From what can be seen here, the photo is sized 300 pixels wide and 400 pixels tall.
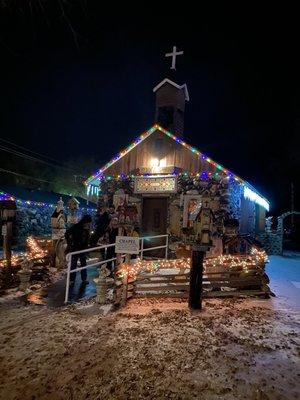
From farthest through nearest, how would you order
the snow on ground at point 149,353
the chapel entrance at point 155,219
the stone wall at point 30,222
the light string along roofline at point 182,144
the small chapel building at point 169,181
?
the stone wall at point 30,222, the chapel entrance at point 155,219, the small chapel building at point 169,181, the light string along roofline at point 182,144, the snow on ground at point 149,353

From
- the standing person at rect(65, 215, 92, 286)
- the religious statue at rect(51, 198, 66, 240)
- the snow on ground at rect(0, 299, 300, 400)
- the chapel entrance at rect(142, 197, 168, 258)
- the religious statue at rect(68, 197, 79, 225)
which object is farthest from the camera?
the chapel entrance at rect(142, 197, 168, 258)

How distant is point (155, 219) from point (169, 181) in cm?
188

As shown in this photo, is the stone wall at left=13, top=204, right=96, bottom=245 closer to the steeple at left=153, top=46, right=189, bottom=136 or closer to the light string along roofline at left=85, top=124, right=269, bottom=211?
the light string along roofline at left=85, top=124, right=269, bottom=211

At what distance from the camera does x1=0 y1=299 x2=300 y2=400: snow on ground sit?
11.6 feet

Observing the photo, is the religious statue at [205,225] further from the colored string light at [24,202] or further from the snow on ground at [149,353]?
the colored string light at [24,202]

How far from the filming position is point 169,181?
1302 cm

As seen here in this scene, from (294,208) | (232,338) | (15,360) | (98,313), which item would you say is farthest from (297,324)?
(294,208)

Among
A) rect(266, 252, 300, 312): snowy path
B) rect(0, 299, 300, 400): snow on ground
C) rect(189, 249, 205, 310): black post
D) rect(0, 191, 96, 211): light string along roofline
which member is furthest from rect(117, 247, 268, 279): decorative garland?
rect(0, 191, 96, 211): light string along roofline

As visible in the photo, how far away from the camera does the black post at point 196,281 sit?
6532 mm

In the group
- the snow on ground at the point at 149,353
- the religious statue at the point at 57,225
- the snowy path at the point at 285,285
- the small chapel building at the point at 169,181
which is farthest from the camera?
the small chapel building at the point at 169,181

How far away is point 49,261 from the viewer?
10523mm

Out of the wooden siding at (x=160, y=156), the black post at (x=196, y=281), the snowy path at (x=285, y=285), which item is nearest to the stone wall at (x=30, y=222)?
the wooden siding at (x=160, y=156)

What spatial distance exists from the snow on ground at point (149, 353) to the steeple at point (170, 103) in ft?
31.4

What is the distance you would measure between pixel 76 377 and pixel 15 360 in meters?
1.09
